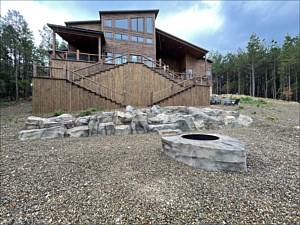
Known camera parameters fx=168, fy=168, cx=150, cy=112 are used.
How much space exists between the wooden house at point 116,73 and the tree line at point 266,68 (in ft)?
73.8

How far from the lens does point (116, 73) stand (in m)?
10.8

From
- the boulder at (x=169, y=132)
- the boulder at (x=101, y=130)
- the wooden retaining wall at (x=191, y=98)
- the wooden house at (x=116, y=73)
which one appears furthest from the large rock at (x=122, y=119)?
the wooden retaining wall at (x=191, y=98)

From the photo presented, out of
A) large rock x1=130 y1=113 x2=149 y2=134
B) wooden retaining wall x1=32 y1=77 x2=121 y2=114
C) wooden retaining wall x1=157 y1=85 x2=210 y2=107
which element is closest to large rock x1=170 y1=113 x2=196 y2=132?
large rock x1=130 y1=113 x2=149 y2=134

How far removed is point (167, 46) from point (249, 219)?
19.8 meters

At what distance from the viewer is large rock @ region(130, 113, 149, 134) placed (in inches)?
262

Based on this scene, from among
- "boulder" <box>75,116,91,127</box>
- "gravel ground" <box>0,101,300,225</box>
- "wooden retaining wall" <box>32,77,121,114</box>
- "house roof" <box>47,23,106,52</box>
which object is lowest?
"gravel ground" <box>0,101,300,225</box>

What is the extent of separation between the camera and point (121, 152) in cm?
436

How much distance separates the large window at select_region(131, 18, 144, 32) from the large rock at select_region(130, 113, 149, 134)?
13253 millimetres

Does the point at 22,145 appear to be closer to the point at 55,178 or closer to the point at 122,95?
the point at 55,178

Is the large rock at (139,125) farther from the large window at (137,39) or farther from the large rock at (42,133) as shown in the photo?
the large window at (137,39)

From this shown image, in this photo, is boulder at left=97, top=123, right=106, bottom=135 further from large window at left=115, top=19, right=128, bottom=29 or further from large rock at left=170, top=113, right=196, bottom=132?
large window at left=115, top=19, right=128, bottom=29

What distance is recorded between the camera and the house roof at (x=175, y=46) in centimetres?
1766

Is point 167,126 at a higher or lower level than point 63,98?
lower

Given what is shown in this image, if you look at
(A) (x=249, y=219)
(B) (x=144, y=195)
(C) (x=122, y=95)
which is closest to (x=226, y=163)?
(A) (x=249, y=219)
